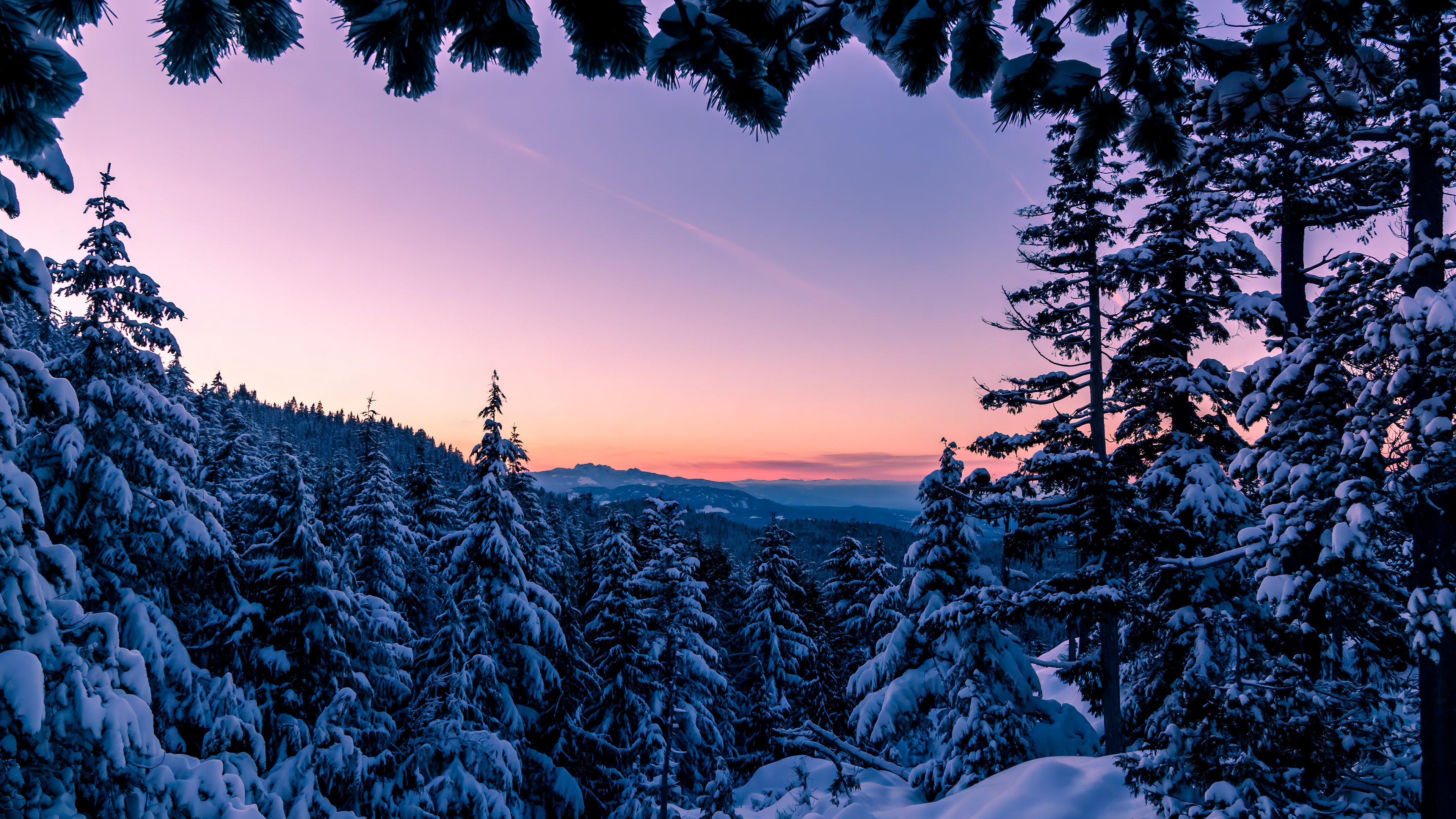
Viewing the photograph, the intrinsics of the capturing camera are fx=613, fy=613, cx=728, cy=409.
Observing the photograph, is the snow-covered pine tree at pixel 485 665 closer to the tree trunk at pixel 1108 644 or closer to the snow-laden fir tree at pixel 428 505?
the snow-laden fir tree at pixel 428 505

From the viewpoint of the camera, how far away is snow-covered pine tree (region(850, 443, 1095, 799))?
1409 cm

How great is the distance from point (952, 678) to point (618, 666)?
40.3 ft

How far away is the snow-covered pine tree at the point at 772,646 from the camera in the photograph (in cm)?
2798

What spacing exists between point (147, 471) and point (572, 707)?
15.3 m

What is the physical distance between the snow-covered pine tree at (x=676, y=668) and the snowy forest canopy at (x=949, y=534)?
0.73ft

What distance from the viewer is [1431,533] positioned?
707cm

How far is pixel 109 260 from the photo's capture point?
36.3 ft

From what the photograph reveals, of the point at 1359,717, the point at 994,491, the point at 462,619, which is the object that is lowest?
the point at 462,619

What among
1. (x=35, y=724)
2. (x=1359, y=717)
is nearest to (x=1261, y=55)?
(x=35, y=724)

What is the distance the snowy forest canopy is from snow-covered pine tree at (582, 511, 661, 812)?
16 centimetres

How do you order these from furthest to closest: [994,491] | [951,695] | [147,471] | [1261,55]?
1. [951,695]
2. [994,491]
3. [147,471]
4. [1261,55]

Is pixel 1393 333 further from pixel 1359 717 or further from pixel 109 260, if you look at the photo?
pixel 109 260

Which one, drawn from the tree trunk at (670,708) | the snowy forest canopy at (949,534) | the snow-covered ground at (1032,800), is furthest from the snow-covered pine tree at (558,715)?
the snow-covered ground at (1032,800)

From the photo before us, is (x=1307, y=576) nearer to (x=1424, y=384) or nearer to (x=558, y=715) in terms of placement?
(x=1424, y=384)
